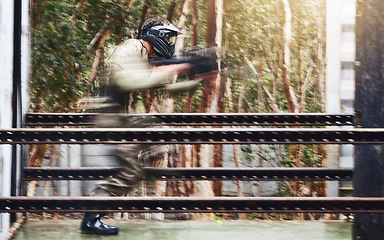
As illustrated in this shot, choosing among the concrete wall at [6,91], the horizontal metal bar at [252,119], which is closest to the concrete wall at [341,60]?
the horizontal metal bar at [252,119]

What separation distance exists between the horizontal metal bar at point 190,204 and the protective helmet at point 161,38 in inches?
56.9

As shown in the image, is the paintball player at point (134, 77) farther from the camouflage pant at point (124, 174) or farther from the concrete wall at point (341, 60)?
the concrete wall at point (341, 60)

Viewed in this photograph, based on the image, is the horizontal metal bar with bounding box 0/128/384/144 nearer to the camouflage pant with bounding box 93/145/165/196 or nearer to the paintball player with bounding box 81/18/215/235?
the paintball player with bounding box 81/18/215/235

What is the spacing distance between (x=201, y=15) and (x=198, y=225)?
26.6 feet

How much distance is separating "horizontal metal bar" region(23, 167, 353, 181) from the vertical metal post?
0.41m

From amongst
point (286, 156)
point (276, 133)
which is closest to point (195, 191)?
point (286, 156)

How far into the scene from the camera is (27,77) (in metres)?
4.50

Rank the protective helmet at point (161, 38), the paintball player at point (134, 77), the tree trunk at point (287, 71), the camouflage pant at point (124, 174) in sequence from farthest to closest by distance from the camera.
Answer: the tree trunk at point (287, 71), the protective helmet at point (161, 38), the camouflage pant at point (124, 174), the paintball player at point (134, 77)

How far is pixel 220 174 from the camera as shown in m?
3.79

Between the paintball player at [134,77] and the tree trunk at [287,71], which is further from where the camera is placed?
the tree trunk at [287,71]

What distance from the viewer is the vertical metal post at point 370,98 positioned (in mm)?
3207

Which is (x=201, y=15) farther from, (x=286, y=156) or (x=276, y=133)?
(x=276, y=133)

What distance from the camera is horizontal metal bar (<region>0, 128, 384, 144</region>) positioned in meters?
2.71

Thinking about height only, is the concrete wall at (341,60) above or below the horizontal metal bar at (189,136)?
above
